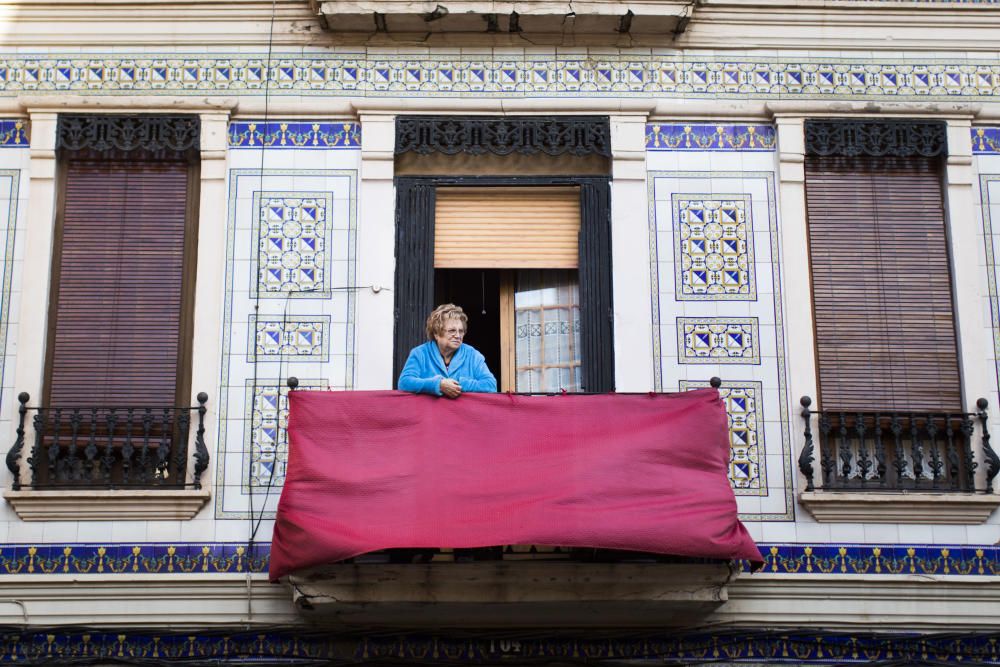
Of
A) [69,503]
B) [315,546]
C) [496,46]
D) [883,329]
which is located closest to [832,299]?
[883,329]

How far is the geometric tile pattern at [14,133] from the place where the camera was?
41.9 feet

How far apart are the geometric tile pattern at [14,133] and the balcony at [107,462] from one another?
216 cm

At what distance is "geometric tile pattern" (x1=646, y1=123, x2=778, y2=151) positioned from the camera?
42.0 feet

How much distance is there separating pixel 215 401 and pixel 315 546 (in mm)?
1921

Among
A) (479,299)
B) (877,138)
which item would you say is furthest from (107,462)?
(877,138)

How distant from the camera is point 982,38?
13.0 metres

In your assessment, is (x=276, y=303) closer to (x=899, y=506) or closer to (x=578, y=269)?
(x=578, y=269)

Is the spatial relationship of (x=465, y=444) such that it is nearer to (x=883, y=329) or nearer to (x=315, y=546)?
(x=315, y=546)

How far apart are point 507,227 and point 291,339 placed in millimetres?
1970

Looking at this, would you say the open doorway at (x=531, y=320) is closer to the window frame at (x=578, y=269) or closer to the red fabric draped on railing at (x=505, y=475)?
the window frame at (x=578, y=269)

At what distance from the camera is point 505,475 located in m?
10.9

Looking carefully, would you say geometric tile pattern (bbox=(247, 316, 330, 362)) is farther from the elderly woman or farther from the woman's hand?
the woman's hand

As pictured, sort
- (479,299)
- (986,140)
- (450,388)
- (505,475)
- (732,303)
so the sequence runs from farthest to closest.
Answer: (479,299) → (986,140) → (732,303) → (450,388) → (505,475)

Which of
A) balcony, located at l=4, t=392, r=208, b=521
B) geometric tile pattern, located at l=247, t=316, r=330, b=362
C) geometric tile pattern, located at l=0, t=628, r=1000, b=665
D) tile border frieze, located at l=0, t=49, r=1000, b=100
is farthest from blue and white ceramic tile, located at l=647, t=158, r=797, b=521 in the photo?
balcony, located at l=4, t=392, r=208, b=521
